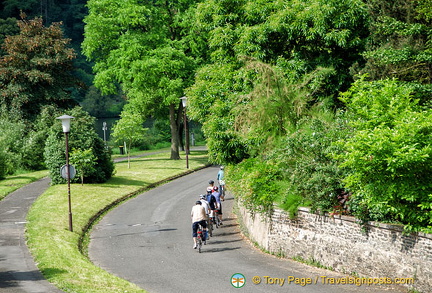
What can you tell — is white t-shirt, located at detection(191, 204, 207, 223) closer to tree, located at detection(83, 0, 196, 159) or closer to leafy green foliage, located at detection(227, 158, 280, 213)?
leafy green foliage, located at detection(227, 158, 280, 213)

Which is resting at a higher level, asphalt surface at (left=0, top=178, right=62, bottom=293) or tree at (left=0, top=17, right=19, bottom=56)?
tree at (left=0, top=17, right=19, bottom=56)

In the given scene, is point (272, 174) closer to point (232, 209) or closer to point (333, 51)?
point (232, 209)

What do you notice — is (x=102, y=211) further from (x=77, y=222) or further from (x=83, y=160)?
(x=83, y=160)

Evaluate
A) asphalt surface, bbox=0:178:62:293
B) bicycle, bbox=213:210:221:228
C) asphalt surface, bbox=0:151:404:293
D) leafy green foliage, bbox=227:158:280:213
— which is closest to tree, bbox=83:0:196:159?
asphalt surface, bbox=0:178:62:293

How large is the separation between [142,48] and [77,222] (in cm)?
2226

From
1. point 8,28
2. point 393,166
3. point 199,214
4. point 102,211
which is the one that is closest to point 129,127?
point 102,211

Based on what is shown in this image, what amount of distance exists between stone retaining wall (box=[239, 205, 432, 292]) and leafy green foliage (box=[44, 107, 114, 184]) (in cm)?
1615

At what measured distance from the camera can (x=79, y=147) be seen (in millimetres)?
31047

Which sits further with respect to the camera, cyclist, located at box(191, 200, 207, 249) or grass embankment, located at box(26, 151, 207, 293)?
cyclist, located at box(191, 200, 207, 249)

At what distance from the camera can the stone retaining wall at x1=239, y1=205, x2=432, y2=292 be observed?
12.6m

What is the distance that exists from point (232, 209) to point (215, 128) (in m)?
4.58

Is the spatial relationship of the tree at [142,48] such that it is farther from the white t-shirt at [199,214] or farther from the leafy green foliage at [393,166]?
the leafy green foliage at [393,166]

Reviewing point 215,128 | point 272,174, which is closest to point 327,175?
point 272,174

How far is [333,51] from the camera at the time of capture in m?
25.5
